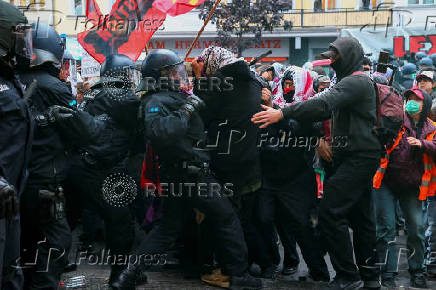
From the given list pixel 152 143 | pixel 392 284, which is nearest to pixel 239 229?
pixel 152 143

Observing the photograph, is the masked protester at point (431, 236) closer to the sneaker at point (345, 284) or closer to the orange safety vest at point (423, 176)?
the orange safety vest at point (423, 176)

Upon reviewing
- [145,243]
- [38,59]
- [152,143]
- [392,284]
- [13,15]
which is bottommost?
[392,284]

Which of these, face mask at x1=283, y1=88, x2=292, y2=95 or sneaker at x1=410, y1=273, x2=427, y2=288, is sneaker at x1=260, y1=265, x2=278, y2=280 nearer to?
sneaker at x1=410, y1=273, x2=427, y2=288

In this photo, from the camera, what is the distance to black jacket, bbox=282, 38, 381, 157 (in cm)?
502

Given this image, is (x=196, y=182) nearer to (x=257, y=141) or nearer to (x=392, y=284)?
(x=257, y=141)

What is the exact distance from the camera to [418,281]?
5.60 metres

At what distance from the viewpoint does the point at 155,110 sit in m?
4.88

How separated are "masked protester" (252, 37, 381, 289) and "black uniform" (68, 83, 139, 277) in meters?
1.12

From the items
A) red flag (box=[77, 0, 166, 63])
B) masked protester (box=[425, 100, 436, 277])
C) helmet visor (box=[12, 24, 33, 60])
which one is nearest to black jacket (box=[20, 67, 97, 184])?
helmet visor (box=[12, 24, 33, 60])

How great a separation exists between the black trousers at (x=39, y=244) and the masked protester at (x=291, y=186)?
2201 mm

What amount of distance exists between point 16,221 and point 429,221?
14.0 feet

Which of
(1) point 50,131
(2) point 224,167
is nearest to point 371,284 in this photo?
(2) point 224,167

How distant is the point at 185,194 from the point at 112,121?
2.87ft

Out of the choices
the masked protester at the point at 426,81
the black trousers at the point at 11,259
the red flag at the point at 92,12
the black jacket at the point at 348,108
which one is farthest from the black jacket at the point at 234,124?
the red flag at the point at 92,12
